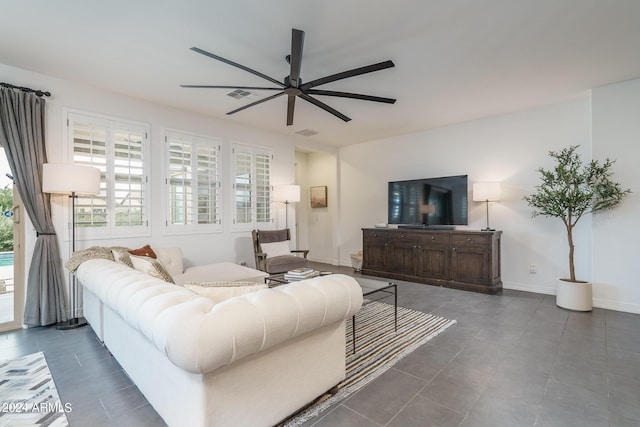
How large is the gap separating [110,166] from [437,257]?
15.7 feet

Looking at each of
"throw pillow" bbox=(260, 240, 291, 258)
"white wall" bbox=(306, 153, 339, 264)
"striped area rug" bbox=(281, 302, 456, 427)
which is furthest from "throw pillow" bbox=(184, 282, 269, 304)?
"white wall" bbox=(306, 153, 339, 264)

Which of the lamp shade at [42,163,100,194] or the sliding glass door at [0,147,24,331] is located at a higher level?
the lamp shade at [42,163,100,194]

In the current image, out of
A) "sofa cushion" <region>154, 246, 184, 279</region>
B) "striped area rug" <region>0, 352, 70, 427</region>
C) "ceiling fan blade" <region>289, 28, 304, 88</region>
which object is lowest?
"striped area rug" <region>0, 352, 70, 427</region>

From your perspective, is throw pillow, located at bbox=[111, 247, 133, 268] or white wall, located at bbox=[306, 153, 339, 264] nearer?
throw pillow, located at bbox=[111, 247, 133, 268]

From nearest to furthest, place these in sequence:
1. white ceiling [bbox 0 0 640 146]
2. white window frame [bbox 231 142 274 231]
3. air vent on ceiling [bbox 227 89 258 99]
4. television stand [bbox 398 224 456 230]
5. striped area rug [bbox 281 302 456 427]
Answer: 1. striped area rug [bbox 281 302 456 427]
2. white ceiling [bbox 0 0 640 146]
3. air vent on ceiling [bbox 227 89 258 99]
4. white window frame [bbox 231 142 274 231]
5. television stand [bbox 398 224 456 230]

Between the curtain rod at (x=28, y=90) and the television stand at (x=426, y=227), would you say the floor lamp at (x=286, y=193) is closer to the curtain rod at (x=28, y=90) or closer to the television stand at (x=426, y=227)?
the television stand at (x=426, y=227)

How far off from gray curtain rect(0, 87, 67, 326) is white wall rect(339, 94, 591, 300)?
5.29 m

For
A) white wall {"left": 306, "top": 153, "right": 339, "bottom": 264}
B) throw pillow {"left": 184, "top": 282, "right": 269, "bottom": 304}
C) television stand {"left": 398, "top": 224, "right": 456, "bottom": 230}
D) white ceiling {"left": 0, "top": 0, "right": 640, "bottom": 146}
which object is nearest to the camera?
throw pillow {"left": 184, "top": 282, "right": 269, "bottom": 304}

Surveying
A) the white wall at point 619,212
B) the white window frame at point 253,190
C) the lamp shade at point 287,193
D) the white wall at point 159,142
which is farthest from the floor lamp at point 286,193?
the white wall at point 619,212

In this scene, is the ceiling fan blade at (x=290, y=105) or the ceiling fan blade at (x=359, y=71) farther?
the ceiling fan blade at (x=290, y=105)

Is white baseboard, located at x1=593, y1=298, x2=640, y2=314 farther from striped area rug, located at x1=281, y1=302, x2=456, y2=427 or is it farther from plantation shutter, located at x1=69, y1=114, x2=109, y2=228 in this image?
plantation shutter, located at x1=69, y1=114, x2=109, y2=228

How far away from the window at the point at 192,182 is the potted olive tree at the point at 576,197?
4.62 metres

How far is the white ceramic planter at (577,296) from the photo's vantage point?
11.6 feet

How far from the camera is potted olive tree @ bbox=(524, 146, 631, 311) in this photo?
353 cm
